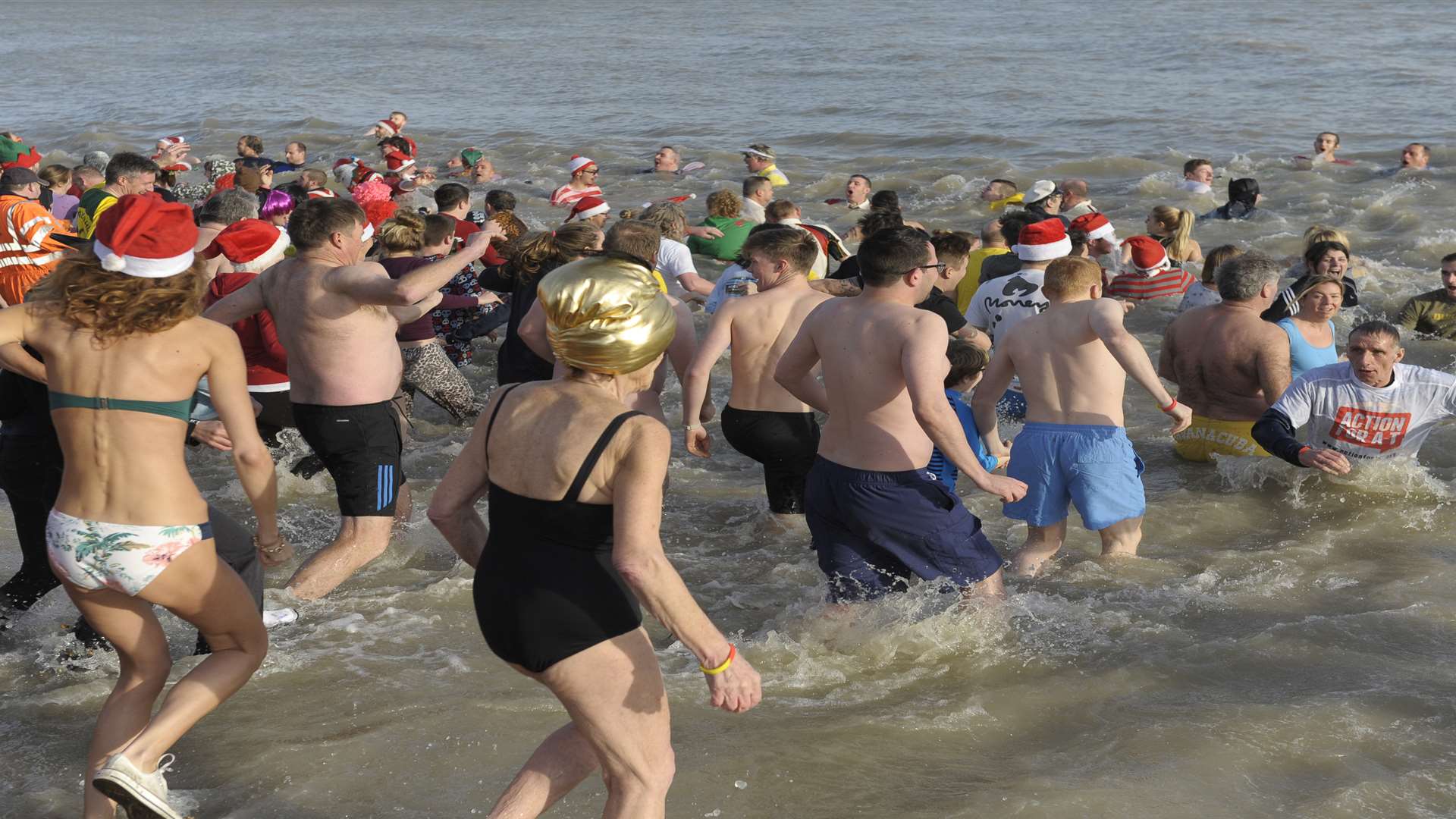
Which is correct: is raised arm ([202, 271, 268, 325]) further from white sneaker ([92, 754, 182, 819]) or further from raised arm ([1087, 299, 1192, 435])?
raised arm ([1087, 299, 1192, 435])

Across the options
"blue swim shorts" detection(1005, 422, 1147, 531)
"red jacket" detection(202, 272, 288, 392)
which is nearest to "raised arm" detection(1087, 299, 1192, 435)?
"blue swim shorts" detection(1005, 422, 1147, 531)

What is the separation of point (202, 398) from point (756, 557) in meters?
2.59

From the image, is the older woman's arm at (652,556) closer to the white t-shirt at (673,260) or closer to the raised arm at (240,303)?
the raised arm at (240,303)

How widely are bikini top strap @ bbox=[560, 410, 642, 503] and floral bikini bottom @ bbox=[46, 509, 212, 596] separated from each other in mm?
1262

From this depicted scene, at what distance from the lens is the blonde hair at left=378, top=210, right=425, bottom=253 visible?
737 cm

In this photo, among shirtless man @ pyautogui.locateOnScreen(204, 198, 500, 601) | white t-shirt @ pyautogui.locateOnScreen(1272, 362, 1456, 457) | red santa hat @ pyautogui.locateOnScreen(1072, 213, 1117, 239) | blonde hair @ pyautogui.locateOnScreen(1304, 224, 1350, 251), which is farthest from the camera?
red santa hat @ pyautogui.locateOnScreen(1072, 213, 1117, 239)

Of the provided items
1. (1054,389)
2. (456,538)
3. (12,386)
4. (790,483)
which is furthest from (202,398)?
(1054,389)

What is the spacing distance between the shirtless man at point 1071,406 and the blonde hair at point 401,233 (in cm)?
337

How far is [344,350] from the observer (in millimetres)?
5305

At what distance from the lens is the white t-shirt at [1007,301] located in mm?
7293

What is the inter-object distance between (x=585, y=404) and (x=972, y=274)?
621 cm

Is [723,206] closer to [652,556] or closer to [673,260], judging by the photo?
[673,260]

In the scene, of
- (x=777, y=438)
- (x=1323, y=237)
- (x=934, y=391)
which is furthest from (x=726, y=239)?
(x=934, y=391)

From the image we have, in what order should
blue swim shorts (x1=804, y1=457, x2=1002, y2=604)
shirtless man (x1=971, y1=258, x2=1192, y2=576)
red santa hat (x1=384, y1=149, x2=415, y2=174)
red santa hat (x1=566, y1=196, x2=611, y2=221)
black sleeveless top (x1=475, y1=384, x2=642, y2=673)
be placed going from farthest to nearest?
red santa hat (x1=384, y1=149, x2=415, y2=174)
red santa hat (x1=566, y1=196, x2=611, y2=221)
shirtless man (x1=971, y1=258, x2=1192, y2=576)
blue swim shorts (x1=804, y1=457, x2=1002, y2=604)
black sleeveless top (x1=475, y1=384, x2=642, y2=673)
